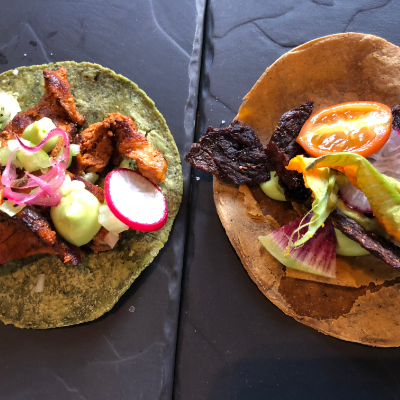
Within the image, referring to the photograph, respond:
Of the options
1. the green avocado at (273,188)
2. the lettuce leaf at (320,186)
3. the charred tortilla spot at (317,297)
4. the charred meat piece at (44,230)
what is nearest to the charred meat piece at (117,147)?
the charred meat piece at (44,230)

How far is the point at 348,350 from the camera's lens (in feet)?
6.54

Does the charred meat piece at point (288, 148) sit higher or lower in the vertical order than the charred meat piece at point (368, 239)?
higher

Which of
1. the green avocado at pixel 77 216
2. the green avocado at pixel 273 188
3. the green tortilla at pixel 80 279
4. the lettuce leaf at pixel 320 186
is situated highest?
the lettuce leaf at pixel 320 186

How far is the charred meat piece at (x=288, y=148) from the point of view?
168 centimetres

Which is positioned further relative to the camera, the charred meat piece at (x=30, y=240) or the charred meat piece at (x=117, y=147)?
the charred meat piece at (x=117, y=147)

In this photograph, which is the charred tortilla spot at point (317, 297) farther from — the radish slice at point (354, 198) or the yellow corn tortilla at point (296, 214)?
the radish slice at point (354, 198)

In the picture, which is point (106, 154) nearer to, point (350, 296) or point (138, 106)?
point (138, 106)

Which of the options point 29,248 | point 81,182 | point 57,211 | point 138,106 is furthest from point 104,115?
point 29,248

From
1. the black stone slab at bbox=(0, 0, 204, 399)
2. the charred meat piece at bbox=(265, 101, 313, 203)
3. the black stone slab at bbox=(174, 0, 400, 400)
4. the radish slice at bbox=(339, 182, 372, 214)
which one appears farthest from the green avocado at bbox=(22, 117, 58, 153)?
the radish slice at bbox=(339, 182, 372, 214)

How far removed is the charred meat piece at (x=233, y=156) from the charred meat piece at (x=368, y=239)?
1.48ft

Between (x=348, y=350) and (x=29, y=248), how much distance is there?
196 cm

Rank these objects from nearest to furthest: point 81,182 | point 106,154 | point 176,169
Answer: point 81,182, point 106,154, point 176,169

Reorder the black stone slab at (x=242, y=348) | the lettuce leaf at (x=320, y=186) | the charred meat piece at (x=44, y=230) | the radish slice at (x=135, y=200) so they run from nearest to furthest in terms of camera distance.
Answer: the lettuce leaf at (x=320, y=186), the charred meat piece at (x=44, y=230), the radish slice at (x=135, y=200), the black stone slab at (x=242, y=348)

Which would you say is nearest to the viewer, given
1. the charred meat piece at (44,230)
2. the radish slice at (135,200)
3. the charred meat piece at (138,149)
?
the charred meat piece at (44,230)
